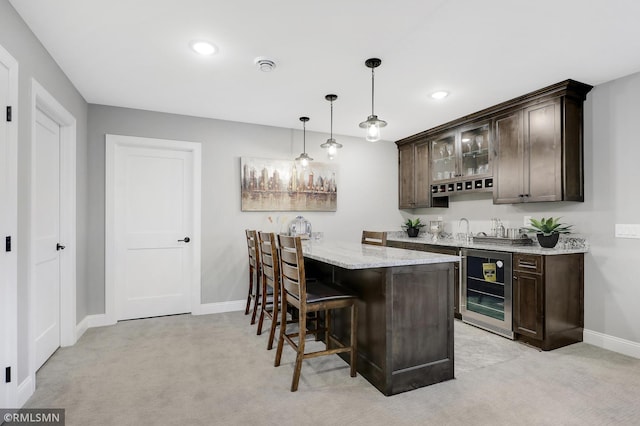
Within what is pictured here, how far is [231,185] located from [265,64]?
1.94m

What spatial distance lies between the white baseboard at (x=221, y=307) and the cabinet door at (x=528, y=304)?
10.1ft

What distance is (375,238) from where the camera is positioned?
3.74 m

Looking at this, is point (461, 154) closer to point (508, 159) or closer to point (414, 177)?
point (508, 159)

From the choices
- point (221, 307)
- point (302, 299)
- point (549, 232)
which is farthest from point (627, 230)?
point (221, 307)

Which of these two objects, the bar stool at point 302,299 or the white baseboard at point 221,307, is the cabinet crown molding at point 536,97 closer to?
the bar stool at point 302,299

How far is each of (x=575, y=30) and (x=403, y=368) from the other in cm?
255

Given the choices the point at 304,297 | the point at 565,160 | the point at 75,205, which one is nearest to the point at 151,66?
the point at 75,205

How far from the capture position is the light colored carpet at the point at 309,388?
199 cm

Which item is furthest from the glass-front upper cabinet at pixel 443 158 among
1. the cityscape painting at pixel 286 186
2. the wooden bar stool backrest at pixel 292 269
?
the wooden bar stool backrest at pixel 292 269

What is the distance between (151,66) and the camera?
113 inches

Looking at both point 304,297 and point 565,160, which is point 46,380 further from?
point 565,160

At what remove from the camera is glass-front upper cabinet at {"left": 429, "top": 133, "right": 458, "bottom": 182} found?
446 centimetres

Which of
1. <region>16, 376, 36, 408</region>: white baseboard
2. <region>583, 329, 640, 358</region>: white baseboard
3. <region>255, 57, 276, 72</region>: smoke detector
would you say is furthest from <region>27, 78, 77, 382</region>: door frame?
<region>583, 329, 640, 358</region>: white baseboard

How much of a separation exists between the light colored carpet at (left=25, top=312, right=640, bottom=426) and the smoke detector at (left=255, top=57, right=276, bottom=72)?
2396 millimetres
